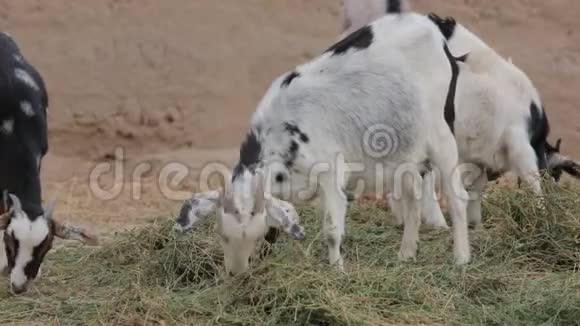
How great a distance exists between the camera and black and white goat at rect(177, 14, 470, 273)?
7348mm

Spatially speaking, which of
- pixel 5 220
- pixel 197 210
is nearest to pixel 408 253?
pixel 197 210

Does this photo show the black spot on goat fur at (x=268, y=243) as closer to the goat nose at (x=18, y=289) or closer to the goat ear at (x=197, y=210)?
the goat ear at (x=197, y=210)

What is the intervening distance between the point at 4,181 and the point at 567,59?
7275mm

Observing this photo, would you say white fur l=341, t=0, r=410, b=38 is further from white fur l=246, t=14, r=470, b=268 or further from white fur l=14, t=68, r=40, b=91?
white fur l=14, t=68, r=40, b=91

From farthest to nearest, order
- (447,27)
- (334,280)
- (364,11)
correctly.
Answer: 1. (364,11)
2. (447,27)
3. (334,280)

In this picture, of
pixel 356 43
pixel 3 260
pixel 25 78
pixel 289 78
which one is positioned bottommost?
pixel 3 260

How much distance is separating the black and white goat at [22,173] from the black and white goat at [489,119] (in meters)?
2.70

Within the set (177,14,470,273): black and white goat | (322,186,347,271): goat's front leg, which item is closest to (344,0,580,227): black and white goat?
(177,14,470,273): black and white goat

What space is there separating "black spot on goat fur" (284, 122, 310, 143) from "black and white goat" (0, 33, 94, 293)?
151 cm

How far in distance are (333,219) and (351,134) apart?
1.87ft

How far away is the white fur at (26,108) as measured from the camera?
8531 mm

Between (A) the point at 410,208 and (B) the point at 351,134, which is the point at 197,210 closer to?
(B) the point at 351,134

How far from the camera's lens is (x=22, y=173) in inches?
323

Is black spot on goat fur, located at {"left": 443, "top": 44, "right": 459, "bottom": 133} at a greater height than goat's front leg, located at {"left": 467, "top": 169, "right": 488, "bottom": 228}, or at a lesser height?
greater
